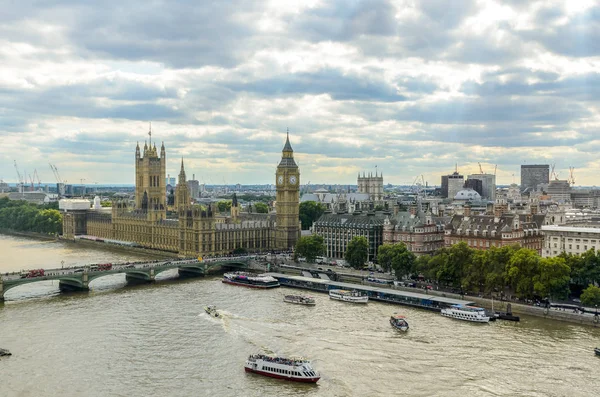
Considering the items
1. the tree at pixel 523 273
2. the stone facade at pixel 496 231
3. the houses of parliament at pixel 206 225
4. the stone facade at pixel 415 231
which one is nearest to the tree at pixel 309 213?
the houses of parliament at pixel 206 225

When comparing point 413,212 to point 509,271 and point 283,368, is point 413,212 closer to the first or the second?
point 509,271

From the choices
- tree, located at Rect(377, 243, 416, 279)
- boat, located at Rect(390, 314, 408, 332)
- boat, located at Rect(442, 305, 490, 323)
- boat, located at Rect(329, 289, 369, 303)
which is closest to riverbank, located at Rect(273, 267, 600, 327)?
boat, located at Rect(442, 305, 490, 323)

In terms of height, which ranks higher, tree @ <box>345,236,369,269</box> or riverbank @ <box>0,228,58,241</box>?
tree @ <box>345,236,369,269</box>

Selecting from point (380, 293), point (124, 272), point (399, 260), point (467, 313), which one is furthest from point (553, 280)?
point (124, 272)

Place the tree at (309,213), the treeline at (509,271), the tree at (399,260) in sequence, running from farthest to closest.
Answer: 1. the tree at (309,213)
2. the tree at (399,260)
3. the treeline at (509,271)

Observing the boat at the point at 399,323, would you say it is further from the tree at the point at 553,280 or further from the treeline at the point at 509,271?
the tree at the point at 553,280

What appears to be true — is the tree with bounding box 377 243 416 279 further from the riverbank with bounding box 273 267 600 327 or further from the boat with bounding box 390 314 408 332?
the boat with bounding box 390 314 408 332
